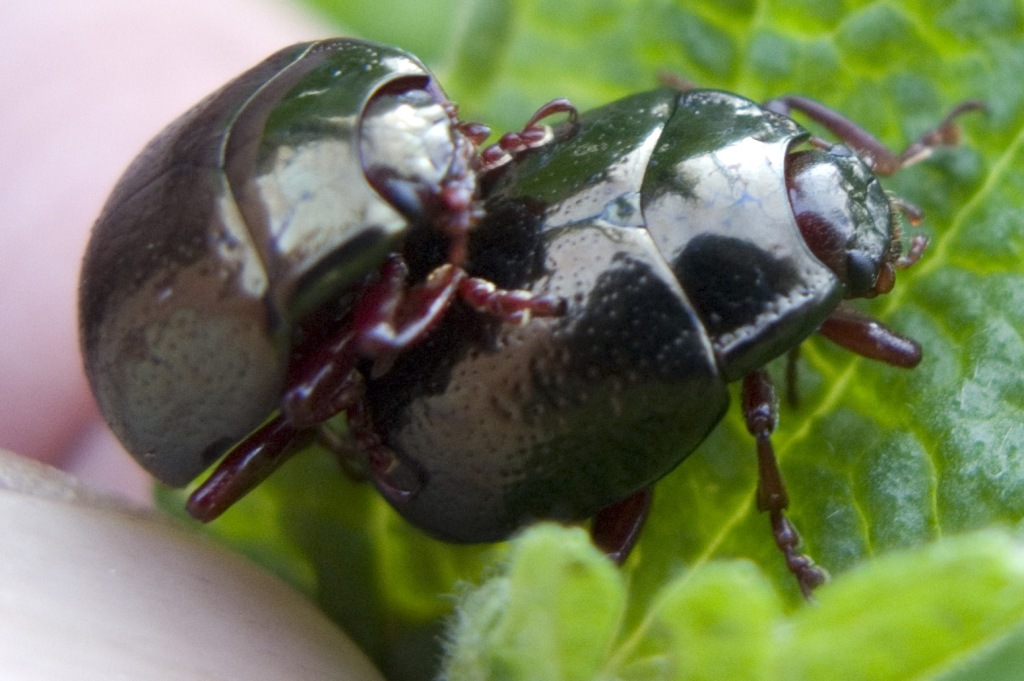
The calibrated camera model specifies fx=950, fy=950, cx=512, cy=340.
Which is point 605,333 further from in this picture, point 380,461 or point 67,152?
point 67,152

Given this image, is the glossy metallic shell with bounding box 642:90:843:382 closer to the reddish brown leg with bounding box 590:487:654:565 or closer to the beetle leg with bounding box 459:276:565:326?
the beetle leg with bounding box 459:276:565:326

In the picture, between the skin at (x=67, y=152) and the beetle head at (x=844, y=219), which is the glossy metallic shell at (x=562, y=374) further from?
the skin at (x=67, y=152)

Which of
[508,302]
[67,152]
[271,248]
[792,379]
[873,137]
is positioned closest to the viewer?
[271,248]

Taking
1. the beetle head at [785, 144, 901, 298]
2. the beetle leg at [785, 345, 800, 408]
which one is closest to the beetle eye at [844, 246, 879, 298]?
the beetle head at [785, 144, 901, 298]

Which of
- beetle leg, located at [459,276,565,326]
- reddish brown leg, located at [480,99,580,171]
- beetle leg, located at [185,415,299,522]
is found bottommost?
beetle leg, located at [185,415,299,522]

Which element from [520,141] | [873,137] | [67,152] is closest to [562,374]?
[520,141]
